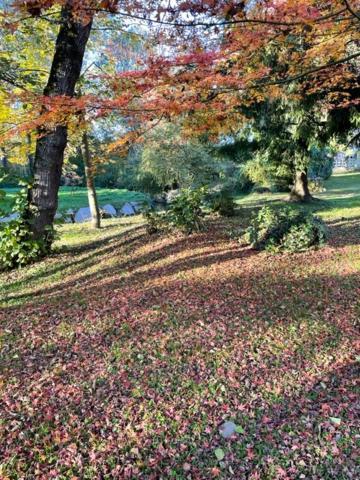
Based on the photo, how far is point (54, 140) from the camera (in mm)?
4605

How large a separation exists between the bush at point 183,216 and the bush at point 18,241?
70.0 inches

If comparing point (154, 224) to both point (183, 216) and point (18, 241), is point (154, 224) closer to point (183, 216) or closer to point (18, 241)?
point (183, 216)

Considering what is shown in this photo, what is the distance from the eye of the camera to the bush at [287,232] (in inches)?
181

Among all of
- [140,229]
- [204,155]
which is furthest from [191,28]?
[204,155]

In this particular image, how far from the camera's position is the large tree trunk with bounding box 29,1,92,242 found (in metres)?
4.39

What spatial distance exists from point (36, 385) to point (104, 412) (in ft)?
1.79

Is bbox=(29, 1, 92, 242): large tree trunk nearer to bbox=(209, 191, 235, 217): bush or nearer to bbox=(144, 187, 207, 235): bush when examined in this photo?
bbox=(144, 187, 207, 235): bush

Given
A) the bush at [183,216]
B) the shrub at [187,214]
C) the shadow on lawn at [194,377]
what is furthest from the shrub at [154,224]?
the shadow on lawn at [194,377]

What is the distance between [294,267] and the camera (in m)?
4.14

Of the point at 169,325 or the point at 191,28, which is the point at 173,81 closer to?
the point at 191,28

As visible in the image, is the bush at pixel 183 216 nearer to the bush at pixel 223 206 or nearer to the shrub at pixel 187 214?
the shrub at pixel 187 214

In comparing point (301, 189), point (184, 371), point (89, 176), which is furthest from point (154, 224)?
point (301, 189)

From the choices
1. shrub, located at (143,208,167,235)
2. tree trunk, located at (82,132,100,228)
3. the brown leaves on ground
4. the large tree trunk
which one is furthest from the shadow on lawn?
tree trunk, located at (82,132,100,228)

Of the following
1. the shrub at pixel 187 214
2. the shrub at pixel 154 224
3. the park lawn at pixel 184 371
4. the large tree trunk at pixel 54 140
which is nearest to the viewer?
the park lawn at pixel 184 371
